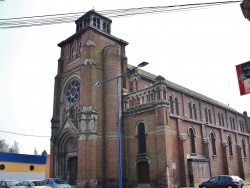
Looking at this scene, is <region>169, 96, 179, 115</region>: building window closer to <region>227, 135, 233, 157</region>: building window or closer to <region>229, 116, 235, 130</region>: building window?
<region>227, 135, 233, 157</region>: building window

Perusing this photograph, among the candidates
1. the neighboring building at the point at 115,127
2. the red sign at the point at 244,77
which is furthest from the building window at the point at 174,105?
the red sign at the point at 244,77

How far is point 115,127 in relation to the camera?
3081 centimetres

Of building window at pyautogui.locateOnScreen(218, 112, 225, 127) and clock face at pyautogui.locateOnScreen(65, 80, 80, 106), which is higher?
clock face at pyautogui.locateOnScreen(65, 80, 80, 106)

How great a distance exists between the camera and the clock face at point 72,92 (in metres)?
34.3

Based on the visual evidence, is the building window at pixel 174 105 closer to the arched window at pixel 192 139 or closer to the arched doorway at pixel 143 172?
the arched window at pixel 192 139

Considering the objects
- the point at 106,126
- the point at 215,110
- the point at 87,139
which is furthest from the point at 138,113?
the point at 215,110

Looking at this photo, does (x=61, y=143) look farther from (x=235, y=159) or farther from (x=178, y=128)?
(x=235, y=159)

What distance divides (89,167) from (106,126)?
5.12 m

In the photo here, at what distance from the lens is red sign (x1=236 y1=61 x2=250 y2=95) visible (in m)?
7.90

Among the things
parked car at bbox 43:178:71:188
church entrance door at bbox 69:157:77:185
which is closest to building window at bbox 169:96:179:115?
church entrance door at bbox 69:157:77:185

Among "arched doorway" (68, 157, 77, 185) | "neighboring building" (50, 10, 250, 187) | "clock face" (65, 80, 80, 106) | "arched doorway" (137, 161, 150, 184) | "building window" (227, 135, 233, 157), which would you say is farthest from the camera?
"building window" (227, 135, 233, 157)

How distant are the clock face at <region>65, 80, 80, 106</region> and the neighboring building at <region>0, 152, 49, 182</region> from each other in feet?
36.2

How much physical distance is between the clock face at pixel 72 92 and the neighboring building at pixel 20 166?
11.0m

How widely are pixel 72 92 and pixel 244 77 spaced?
29173 millimetres
